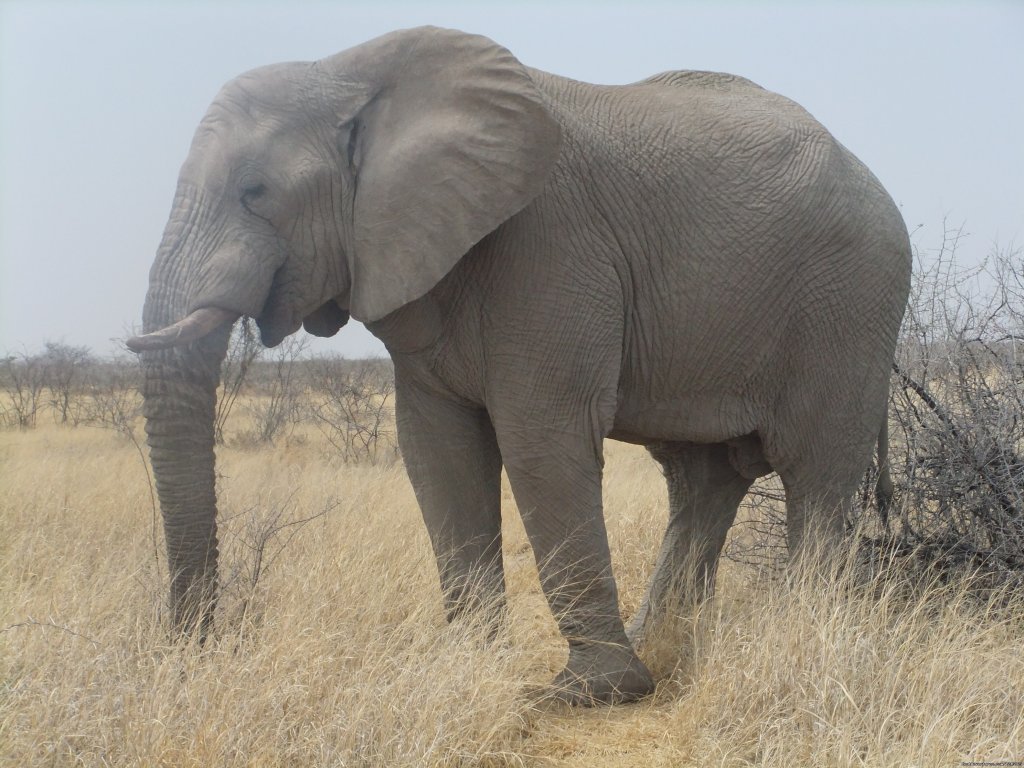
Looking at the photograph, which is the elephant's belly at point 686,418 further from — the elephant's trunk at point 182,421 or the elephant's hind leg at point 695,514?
the elephant's trunk at point 182,421

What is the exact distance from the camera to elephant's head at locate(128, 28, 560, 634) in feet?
11.3

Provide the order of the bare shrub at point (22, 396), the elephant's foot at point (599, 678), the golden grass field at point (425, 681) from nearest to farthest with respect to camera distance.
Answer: the golden grass field at point (425, 681)
the elephant's foot at point (599, 678)
the bare shrub at point (22, 396)

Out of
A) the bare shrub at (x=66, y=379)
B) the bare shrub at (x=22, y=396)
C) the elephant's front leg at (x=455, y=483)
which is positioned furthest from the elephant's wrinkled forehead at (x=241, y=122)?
the bare shrub at (x=66, y=379)

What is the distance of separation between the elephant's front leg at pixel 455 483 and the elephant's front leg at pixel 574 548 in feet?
1.24

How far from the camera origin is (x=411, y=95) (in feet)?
12.1

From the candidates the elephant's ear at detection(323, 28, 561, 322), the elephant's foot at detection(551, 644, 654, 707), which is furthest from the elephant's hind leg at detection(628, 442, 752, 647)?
the elephant's ear at detection(323, 28, 561, 322)

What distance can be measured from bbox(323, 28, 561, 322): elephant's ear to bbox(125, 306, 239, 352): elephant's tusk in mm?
516

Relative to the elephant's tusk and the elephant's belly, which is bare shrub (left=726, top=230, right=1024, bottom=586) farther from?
the elephant's tusk

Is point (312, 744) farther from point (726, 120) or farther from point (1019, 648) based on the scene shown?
point (726, 120)

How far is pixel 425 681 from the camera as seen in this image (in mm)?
3160

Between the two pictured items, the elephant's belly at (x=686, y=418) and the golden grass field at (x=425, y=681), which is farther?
the elephant's belly at (x=686, y=418)

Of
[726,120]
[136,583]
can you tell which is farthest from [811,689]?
[136,583]

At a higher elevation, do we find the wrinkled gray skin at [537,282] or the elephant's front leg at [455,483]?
the wrinkled gray skin at [537,282]

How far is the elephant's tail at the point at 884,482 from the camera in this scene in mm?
4941
